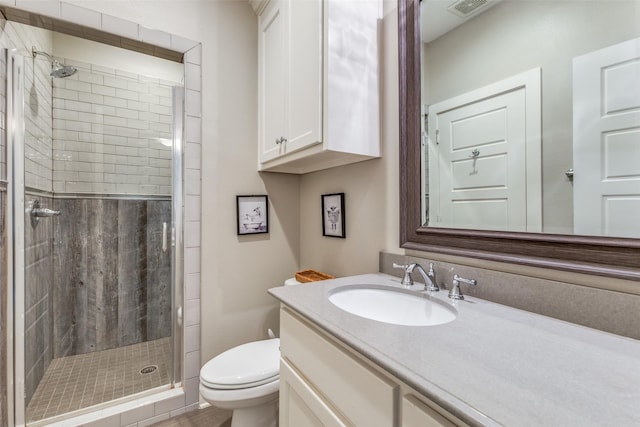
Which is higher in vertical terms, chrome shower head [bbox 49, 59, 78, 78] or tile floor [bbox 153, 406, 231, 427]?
chrome shower head [bbox 49, 59, 78, 78]

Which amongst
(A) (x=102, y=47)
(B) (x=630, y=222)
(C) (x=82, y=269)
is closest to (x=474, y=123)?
(B) (x=630, y=222)

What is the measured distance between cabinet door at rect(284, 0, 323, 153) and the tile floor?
4.81ft

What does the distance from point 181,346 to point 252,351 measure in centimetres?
52

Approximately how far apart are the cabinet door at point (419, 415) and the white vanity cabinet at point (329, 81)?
35.6 inches

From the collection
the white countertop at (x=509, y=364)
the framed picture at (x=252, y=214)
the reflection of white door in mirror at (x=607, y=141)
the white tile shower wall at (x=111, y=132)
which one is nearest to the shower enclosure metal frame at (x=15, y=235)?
the white tile shower wall at (x=111, y=132)

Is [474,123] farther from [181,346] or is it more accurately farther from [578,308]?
[181,346]

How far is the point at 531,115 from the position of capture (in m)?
0.87

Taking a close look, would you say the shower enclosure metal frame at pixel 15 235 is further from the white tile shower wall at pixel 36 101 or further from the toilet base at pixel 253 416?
the toilet base at pixel 253 416

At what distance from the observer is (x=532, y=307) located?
82cm

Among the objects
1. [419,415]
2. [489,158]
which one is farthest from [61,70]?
A: [419,415]

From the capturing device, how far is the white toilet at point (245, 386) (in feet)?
3.91

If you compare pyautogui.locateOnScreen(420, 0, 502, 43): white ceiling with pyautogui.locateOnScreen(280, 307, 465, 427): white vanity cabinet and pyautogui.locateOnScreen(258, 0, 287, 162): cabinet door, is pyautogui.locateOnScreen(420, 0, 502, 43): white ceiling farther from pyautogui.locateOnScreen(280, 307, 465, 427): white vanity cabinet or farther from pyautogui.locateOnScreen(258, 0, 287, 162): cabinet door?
pyautogui.locateOnScreen(280, 307, 465, 427): white vanity cabinet

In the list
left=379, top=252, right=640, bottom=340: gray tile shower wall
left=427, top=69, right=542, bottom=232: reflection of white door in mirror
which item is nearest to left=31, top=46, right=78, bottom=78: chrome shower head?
left=427, top=69, right=542, bottom=232: reflection of white door in mirror

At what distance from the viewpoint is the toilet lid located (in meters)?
1.21
